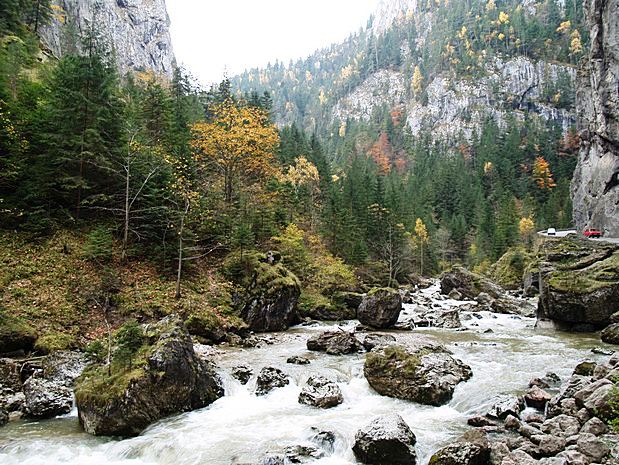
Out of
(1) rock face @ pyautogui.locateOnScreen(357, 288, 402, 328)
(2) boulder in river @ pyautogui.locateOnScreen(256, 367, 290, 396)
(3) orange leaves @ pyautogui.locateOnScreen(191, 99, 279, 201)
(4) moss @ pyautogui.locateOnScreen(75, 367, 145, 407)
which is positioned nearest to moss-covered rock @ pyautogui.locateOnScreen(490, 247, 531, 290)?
(1) rock face @ pyautogui.locateOnScreen(357, 288, 402, 328)

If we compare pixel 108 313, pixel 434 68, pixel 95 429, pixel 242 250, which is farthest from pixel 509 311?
pixel 434 68

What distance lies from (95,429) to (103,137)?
66.4 feet

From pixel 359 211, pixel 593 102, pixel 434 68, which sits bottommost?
pixel 359 211

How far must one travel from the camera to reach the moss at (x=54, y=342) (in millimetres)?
16406

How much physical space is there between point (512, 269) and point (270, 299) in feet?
138

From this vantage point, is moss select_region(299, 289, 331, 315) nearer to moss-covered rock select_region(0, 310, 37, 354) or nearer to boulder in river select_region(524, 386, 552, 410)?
moss-covered rock select_region(0, 310, 37, 354)

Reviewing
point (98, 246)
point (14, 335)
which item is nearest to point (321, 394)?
point (14, 335)

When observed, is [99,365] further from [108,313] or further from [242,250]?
[242,250]

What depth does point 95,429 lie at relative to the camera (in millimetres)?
11375

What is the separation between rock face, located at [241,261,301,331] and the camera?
26.1m

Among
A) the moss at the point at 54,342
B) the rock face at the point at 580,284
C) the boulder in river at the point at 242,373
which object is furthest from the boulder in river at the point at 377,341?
the moss at the point at 54,342

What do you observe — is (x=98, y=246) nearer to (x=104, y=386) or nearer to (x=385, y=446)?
(x=104, y=386)

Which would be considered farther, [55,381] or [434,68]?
[434,68]

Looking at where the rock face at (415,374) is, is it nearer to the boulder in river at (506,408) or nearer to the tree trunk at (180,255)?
the boulder in river at (506,408)
